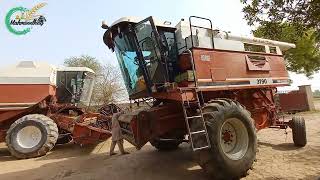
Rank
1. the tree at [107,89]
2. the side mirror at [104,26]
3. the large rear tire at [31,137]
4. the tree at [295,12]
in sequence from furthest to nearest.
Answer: the tree at [107,89] < the large rear tire at [31,137] < the side mirror at [104,26] < the tree at [295,12]

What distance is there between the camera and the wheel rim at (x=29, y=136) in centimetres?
1021

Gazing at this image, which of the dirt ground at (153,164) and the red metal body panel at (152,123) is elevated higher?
the red metal body panel at (152,123)

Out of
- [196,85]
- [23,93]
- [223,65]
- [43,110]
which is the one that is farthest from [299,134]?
[23,93]

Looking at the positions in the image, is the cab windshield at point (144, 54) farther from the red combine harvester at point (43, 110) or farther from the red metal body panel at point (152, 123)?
the red combine harvester at point (43, 110)

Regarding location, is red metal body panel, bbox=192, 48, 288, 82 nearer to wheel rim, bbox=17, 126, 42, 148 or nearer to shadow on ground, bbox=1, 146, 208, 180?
shadow on ground, bbox=1, 146, 208, 180

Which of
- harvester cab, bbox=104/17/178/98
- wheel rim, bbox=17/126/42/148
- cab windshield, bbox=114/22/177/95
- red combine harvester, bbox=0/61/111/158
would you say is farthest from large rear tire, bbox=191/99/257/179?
wheel rim, bbox=17/126/42/148

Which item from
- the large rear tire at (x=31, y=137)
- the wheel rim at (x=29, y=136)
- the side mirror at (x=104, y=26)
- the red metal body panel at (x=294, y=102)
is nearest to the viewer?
the side mirror at (x=104, y=26)

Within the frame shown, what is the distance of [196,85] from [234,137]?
1.28 m

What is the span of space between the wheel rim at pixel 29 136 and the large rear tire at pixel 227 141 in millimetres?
6501

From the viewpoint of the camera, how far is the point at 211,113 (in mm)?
5789

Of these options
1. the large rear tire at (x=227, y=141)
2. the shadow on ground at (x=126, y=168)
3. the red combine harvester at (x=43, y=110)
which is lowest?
the shadow on ground at (x=126, y=168)

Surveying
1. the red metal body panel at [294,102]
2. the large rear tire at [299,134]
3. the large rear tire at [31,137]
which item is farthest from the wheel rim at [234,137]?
the red metal body panel at [294,102]

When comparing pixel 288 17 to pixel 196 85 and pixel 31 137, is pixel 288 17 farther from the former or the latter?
pixel 31 137

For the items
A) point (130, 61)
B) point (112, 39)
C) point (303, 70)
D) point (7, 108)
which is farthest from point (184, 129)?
point (303, 70)
